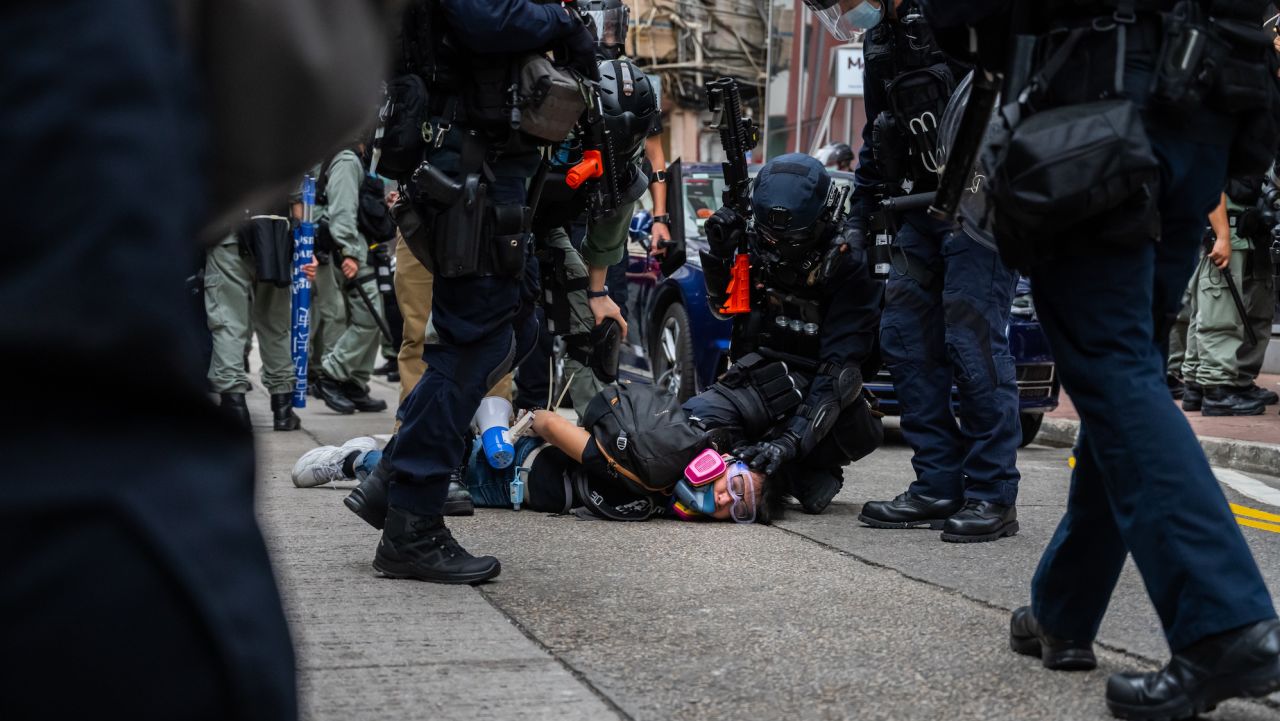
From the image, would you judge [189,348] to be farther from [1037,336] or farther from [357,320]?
[357,320]

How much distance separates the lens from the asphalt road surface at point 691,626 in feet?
9.08

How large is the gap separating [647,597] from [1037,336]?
5102 mm

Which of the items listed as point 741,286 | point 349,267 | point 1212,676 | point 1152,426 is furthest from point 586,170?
point 349,267

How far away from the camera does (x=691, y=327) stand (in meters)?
9.13

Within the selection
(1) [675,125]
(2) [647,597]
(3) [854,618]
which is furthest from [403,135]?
(1) [675,125]

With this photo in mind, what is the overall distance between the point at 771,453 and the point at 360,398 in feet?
18.1

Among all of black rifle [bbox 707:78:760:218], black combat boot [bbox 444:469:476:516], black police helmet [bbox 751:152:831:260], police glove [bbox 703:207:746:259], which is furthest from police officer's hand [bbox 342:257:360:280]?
black combat boot [bbox 444:469:476:516]

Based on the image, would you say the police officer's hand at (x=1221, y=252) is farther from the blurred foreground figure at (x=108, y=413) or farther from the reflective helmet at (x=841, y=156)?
the blurred foreground figure at (x=108, y=413)

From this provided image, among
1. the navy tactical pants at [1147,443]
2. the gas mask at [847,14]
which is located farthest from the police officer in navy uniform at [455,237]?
the navy tactical pants at [1147,443]

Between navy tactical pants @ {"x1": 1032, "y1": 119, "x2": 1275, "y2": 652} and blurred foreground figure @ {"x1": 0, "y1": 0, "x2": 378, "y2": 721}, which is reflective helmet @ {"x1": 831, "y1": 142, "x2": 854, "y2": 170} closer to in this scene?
navy tactical pants @ {"x1": 1032, "y1": 119, "x2": 1275, "y2": 652}

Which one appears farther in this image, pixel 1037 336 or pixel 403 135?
pixel 1037 336

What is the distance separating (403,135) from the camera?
4055 millimetres

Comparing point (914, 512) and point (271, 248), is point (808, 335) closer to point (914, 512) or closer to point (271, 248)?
point (914, 512)

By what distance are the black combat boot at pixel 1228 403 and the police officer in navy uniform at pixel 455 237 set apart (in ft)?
21.9
